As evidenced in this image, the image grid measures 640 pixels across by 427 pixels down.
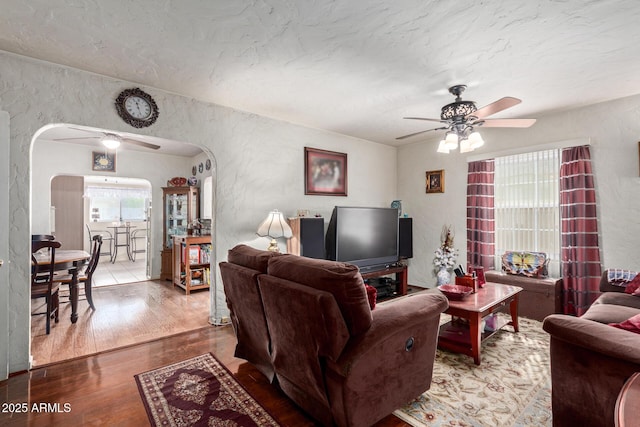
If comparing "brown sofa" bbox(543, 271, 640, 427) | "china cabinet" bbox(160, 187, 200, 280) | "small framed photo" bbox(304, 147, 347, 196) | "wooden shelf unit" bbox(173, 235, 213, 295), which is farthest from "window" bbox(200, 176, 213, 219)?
"brown sofa" bbox(543, 271, 640, 427)

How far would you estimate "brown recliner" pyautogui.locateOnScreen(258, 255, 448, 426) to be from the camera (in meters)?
1.51

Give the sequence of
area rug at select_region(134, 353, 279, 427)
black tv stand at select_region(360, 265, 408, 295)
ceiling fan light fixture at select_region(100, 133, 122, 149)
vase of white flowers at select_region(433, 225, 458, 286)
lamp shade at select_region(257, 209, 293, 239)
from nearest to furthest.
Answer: area rug at select_region(134, 353, 279, 427) < lamp shade at select_region(257, 209, 293, 239) < ceiling fan light fixture at select_region(100, 133, 122, 149) < black tv stand at select_region(360, 265, 408, 295) < vase of white flowers at select_region(433, 225, 458, 286)

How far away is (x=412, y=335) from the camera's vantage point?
1799 millimetres

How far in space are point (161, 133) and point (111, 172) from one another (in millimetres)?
3108

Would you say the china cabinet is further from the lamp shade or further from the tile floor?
the lamp shade

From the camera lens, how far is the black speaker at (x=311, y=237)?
3795 mm

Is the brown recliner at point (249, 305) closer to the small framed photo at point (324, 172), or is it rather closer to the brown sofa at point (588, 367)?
the brown sofa at point (588, 367)

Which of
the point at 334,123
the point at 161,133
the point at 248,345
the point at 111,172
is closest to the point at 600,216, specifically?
the point at 334,123

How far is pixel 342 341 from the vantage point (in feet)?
4.89

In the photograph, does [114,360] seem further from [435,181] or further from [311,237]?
[435,181]

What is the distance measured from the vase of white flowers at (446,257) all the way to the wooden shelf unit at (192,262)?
12.3ft

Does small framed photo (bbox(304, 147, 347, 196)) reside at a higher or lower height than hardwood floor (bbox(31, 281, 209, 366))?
higher

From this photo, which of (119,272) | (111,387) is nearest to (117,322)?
(111,387)

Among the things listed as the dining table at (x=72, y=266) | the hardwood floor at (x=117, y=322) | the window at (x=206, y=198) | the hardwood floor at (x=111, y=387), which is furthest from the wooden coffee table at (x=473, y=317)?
the window at (x=206, y=198)
